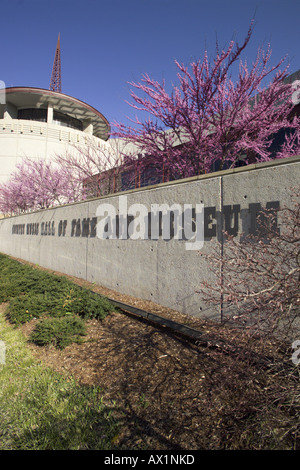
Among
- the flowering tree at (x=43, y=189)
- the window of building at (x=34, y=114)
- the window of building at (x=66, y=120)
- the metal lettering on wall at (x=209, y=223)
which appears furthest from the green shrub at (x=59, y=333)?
the window of building at (x=34, y=114)

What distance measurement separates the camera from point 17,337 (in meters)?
4.77

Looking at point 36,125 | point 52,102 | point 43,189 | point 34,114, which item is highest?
point 52,102

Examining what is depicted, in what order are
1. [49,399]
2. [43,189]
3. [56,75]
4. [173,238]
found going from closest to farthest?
[49,399]
[173,238]
[43,189]
[56,75]

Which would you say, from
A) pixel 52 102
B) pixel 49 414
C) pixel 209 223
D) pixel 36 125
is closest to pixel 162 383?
pixel 49 414

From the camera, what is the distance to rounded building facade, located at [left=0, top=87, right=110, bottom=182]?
3272 cm

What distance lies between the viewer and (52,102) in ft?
115

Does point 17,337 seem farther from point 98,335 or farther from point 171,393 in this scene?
point 171,393

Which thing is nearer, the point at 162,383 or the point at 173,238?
the point at 162,383

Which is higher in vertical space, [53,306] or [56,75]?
[56,75]

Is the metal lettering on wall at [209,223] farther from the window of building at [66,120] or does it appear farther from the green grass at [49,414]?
the window of building at [66,120]

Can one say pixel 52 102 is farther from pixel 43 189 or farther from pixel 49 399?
pixel 49 399

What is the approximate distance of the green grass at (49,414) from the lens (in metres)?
2.27

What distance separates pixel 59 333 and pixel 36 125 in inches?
1342

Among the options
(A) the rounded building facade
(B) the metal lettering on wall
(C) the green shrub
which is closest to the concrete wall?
(B) the metal lettering on wall
